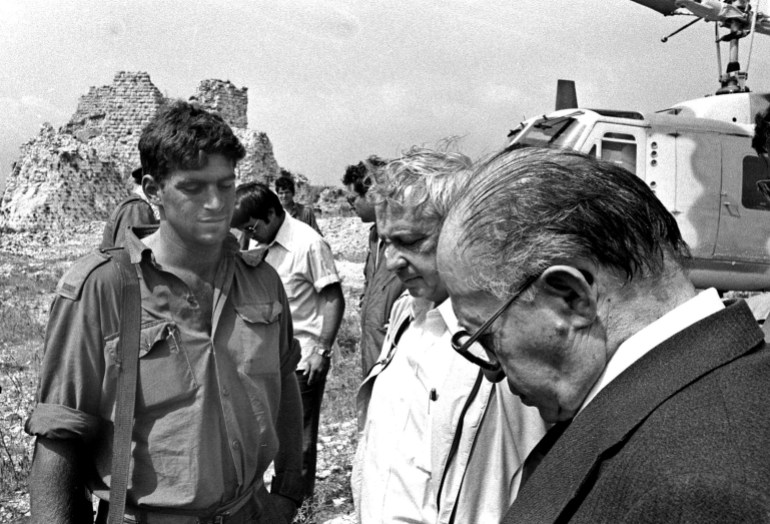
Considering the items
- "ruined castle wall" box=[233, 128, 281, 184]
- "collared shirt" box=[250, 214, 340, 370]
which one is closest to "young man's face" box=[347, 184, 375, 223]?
"collared shirt" box=[250, 214, 340, 370]

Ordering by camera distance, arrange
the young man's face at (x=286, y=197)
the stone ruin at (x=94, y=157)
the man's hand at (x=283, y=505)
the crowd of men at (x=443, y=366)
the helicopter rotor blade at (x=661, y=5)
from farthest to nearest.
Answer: the stone ruin at (x=94, y=157) < the helicopter rotor blade at (x=661, y=5) < the young man's face at (x=286, y=197) < the man's hand at (x=283, y=505) < the crowd of men at (x=443, y=366)

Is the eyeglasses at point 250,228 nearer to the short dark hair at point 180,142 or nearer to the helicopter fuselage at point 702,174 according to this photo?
the short dark hair at point 180,142

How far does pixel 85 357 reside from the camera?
1.97 meters

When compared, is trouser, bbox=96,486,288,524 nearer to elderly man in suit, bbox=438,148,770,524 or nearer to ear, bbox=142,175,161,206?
ear, bbox=142,175,161,206

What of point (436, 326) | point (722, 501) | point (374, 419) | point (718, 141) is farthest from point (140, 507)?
point (718, 141)

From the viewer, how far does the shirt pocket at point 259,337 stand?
2.26m

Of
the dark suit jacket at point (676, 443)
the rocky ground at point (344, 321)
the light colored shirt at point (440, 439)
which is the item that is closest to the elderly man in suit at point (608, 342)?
the dark suit jacket at point (676, 443)

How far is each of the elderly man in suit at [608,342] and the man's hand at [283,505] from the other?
1.45 m

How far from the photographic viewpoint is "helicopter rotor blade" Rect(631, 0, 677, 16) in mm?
9414

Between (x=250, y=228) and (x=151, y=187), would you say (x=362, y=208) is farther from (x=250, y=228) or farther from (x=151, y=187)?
(x=151, y=187)

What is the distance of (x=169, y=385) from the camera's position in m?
2.07

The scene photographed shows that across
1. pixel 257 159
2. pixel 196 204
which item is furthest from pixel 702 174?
pixel 257 159

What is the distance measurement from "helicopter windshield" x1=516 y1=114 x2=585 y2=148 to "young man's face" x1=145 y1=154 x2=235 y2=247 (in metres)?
5.32

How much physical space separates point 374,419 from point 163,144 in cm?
109
